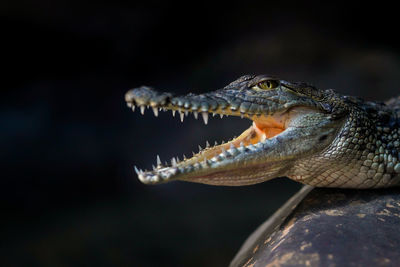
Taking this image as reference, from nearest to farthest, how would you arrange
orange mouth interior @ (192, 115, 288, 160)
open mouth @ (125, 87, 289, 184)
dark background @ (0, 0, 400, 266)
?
1. open mouth @ (125, 87, 289, 184)
2. orange mouth interior @ (192, 115, 288, 160)
3. dark background @ (0, 0, 400, 266)

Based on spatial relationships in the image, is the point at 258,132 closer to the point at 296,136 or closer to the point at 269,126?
the point at 269,126

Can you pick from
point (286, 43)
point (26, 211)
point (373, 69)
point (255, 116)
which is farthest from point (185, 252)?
point (373, 69)

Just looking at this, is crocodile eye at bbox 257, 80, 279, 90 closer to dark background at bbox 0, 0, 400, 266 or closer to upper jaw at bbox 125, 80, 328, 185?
upper jaw at bbox 125, 80, 328, 185

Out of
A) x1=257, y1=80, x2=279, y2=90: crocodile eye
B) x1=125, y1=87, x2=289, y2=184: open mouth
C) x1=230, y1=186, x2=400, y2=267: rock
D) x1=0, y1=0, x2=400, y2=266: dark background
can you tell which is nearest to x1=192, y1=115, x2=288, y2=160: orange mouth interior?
x1=125, y1=87, x2=289, y2=184: open mouth

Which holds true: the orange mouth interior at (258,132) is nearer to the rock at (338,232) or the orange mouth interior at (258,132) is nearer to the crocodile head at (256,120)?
the crocodile head at (256,120)

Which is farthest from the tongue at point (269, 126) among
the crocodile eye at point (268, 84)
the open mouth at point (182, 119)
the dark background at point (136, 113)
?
the dark background at point (136, 113)

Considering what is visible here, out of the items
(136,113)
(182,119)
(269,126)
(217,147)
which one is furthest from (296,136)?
(136,113)
